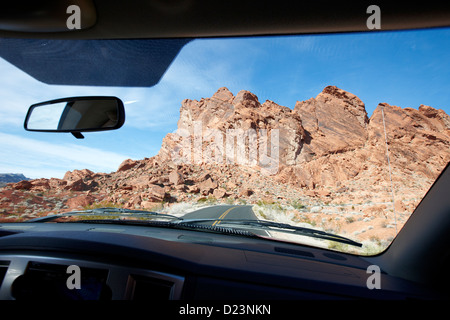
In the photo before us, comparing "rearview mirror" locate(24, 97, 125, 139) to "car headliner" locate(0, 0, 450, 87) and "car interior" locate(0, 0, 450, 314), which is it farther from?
"car headliner" locate(0, 0, 450, 87)

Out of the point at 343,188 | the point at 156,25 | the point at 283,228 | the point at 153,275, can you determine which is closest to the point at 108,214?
the point at 153,275

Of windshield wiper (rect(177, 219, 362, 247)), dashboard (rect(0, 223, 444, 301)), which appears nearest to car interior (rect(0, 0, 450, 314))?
dashboard (rect(0, 223, 444, 301))

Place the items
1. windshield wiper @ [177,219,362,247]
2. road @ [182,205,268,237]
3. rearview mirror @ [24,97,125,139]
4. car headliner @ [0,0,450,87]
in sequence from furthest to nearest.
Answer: road @ [182,205,268,237] → rearview mirror @ [24,97,125,139] → windshield wiper @ [177,219,362,247] → car headliner @ [0,0,450,87]

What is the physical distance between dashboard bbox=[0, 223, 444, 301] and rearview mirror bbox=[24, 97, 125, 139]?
5.01ft

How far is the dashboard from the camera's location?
1332mm

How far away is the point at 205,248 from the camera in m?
1.92

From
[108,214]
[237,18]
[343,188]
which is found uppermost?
[237,18]

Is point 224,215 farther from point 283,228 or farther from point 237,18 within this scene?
point 237,18

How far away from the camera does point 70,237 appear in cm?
165

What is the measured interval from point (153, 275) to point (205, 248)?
632mm

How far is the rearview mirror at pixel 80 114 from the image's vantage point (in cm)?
277

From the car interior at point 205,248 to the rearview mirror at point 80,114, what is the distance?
66mm
